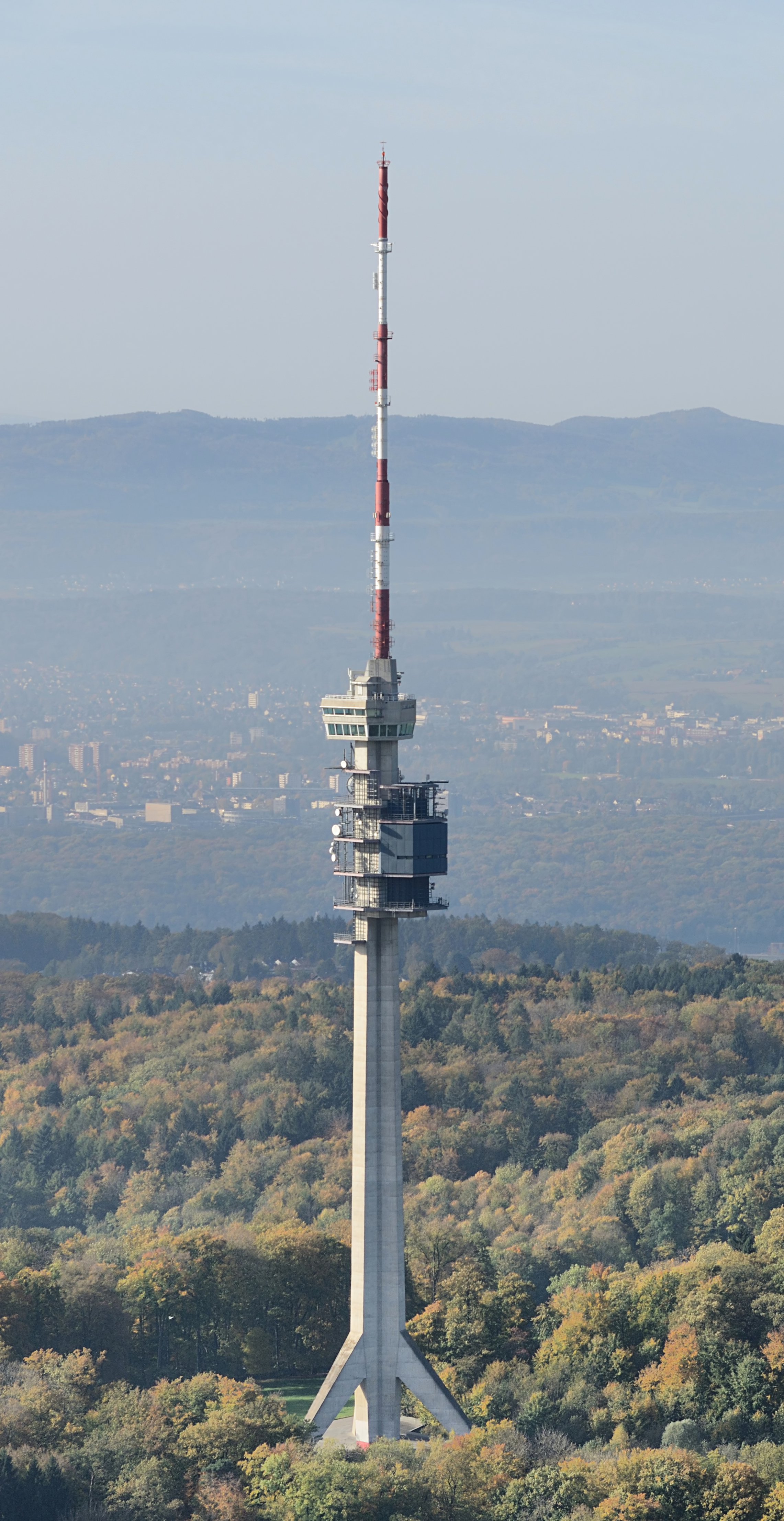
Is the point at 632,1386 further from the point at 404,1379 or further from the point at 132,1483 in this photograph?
the point at 132,1483

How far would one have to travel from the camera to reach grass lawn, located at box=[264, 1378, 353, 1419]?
12388 cm

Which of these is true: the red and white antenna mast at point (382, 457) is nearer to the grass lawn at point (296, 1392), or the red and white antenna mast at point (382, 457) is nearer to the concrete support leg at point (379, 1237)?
the concrete support leg at point (379, 1237)

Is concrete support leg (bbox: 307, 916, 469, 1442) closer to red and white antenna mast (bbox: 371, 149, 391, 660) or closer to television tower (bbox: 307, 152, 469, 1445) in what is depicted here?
television tower (bbox: 307, 152, 469, 1445)

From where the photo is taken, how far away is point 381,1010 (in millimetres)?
117375

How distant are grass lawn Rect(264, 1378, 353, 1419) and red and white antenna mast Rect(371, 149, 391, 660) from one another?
3425cm

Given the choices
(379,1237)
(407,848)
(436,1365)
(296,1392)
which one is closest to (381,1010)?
(407,848)

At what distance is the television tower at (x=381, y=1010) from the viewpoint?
383 feet

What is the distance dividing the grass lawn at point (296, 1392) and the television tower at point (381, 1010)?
592 centimetres

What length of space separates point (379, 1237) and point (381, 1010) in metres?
9.58

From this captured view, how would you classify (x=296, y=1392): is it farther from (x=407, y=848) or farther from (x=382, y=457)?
(x=382, y=457)

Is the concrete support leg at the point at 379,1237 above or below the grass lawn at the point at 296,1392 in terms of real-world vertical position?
above

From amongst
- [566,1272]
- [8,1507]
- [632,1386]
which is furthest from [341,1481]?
[566,1272]

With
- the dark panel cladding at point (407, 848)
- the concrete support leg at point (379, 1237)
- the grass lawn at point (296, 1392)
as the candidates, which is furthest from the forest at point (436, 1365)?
the dark panel cladding at point (407, 848)

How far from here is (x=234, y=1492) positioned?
352 ft
